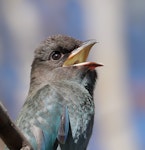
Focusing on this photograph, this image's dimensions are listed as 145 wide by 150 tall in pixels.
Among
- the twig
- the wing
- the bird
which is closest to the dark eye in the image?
the bird

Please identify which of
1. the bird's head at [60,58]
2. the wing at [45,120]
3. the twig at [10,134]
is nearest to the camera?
the twig at [10,134]

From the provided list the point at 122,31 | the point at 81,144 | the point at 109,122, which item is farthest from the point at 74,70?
the point at 122,31

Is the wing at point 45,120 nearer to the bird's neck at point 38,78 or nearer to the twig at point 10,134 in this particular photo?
the bird's neck at point 38,78

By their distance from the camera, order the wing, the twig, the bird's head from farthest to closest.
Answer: the bird's head
the wing
the twig

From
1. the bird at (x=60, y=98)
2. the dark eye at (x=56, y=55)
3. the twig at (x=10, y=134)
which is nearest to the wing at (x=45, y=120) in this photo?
the bird at (x=60, y=98)

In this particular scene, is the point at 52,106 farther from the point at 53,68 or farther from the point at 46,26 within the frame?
the point at 46,26

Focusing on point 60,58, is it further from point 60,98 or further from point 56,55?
point 60,98

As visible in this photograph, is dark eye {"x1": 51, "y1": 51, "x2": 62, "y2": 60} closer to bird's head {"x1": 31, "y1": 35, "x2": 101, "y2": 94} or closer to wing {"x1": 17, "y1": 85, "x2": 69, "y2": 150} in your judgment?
bird's head {"x1": 31, "y1": 35, "x2": 101, "y2": 94}
